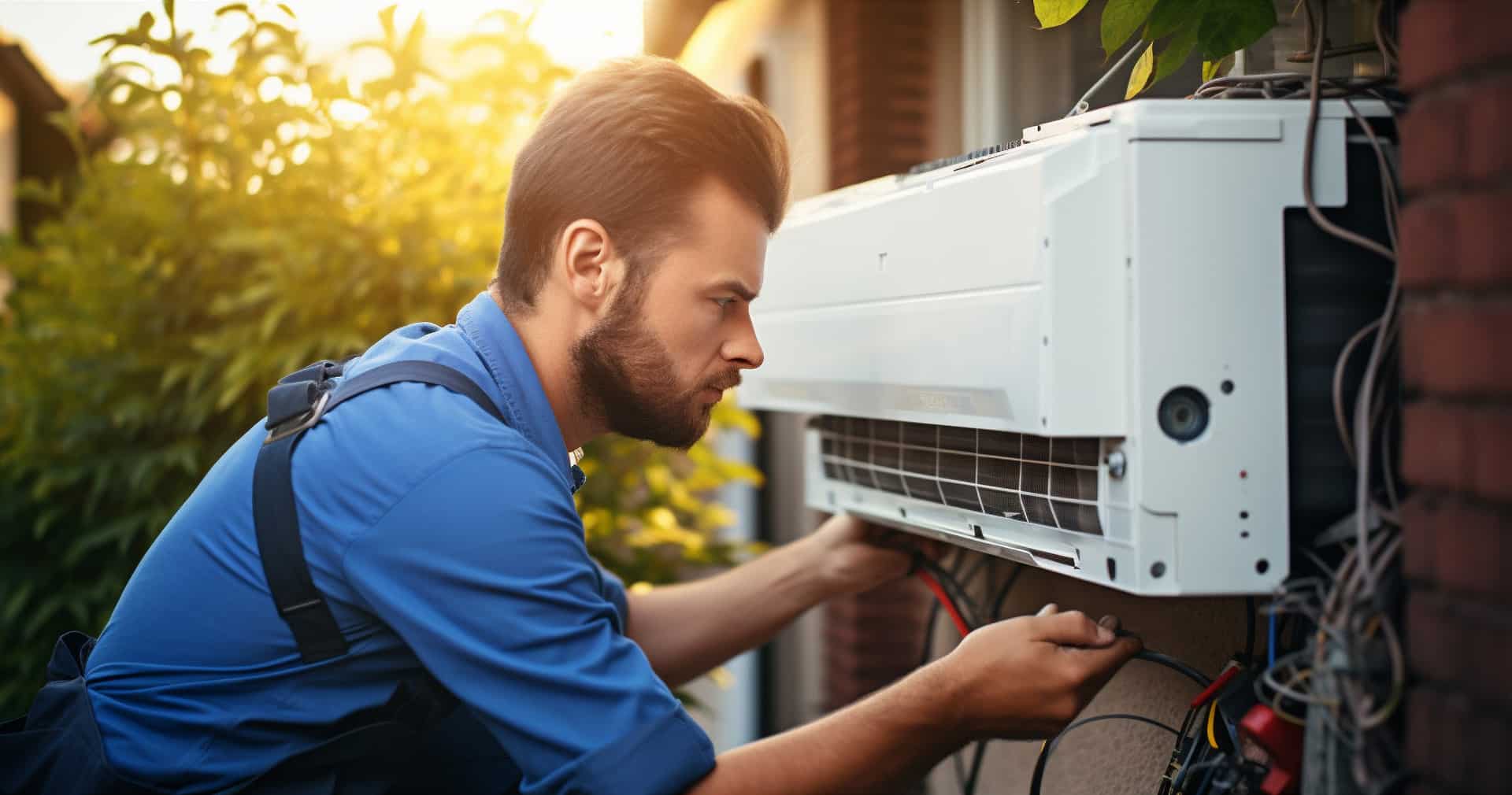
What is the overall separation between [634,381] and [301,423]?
49cm

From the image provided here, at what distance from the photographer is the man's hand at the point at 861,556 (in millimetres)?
2326

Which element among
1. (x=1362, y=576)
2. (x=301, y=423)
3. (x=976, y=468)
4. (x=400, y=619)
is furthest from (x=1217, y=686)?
(x=301, y=423)

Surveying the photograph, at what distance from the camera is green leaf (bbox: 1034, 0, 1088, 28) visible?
162cm

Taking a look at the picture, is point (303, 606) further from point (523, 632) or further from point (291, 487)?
point (523, 632)

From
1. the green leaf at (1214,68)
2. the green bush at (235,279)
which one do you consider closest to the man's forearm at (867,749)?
the green leaf at (1214,68)

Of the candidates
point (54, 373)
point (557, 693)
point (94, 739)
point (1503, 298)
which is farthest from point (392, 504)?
point (54, 373)

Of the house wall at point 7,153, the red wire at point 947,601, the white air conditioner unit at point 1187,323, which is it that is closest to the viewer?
the white air conditioner unit at point 1187,323

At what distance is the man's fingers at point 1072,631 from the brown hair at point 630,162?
30.7 inches

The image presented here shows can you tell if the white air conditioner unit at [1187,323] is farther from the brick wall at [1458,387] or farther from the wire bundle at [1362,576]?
the brick wall at [1458,387]

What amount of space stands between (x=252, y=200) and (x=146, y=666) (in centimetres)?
209

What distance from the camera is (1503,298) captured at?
106 cm

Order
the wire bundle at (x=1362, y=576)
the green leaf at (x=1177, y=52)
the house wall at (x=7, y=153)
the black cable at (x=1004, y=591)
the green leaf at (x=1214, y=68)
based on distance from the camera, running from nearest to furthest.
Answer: the wire bundle at (x=1362, y=576) < the green leaf at (x=1177, y=52) < the green leaf at (x=1214, y=68) < the black cable at (x=1004, y=591) < the house wall at (x=7, y=153)

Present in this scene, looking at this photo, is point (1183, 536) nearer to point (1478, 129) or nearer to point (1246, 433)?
point (1246, 433)

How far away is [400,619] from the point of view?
59.1 inches
